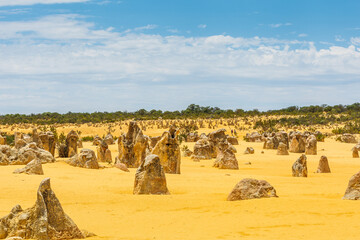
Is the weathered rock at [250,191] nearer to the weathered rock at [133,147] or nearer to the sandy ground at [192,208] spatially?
the sandy ground at [192,208]

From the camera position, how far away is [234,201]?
12.7 metres

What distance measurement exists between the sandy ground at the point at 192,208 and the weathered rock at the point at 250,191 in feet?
1.11

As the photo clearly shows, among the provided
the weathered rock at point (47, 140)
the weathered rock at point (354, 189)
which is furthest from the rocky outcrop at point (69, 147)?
the weathered rock at point (354, 189)

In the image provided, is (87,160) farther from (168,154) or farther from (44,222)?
(44,222)

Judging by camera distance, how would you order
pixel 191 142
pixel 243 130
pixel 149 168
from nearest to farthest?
pixel 149 168, pixel 191 142, pixel 243 130

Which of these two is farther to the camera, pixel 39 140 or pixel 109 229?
pixel 39 140

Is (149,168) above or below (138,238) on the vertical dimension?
above

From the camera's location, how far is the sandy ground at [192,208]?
921 cm

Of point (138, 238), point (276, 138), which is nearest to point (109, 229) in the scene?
point (138, 238)

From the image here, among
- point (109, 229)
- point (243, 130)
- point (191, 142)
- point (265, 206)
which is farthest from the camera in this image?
point (243, 130)

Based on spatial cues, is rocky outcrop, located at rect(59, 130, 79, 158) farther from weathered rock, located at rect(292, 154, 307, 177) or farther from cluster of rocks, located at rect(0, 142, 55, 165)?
weathered rock, located at rect(292, 154, 307, 177)

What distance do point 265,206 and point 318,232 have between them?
2778mm

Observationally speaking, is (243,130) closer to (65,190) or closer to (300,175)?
(300,175)

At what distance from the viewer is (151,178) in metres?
14.2
